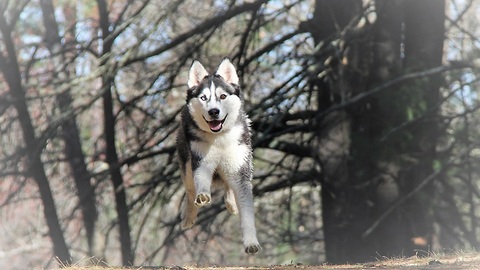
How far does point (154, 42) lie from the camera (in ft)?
51.1

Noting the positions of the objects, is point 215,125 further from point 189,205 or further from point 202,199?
point 189,205

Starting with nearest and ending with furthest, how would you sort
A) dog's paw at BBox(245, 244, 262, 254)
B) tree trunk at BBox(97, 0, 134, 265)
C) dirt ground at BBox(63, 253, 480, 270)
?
dog's paw at BBox(245, 244, 262, 254) < dirt ground at BBox(63, 253, 480, 270) < tree trunk at BBox(97, 0, 134, 265)

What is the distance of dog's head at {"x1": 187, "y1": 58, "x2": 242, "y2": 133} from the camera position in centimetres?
686

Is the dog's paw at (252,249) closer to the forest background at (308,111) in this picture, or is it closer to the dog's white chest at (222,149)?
the dog's white chest at (222,149)

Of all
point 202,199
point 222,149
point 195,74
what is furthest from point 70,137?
point 202,199

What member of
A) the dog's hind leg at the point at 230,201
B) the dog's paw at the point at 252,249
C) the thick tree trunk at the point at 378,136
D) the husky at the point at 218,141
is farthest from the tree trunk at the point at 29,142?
the dog's paw at the point at 252,249

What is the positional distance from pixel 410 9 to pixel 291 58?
288 cm

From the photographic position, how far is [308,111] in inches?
600

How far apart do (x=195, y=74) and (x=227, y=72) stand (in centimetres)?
27

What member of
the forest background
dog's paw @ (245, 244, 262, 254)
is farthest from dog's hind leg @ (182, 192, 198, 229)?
the forest background

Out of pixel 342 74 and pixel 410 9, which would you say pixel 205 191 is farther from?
pixel 410 9

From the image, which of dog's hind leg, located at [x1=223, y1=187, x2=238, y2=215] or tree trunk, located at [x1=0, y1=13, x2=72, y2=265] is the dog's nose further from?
tree trunk, located at [x1=0, y1=13, x2=72, y2=265]

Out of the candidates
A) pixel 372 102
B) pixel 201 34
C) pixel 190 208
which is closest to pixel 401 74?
pixel 372 102

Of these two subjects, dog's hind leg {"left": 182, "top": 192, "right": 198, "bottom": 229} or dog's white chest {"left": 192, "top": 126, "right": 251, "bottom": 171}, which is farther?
→ dog's hind leg {"left": 182, "top": 192, "right": 198, "bottom": 229}
